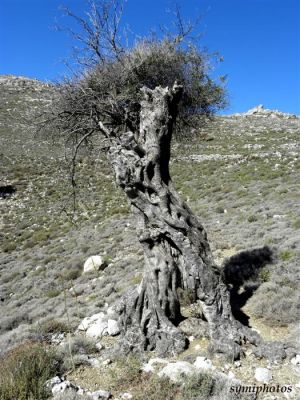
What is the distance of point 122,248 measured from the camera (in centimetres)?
1684

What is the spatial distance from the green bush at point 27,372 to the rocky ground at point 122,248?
0.43 m

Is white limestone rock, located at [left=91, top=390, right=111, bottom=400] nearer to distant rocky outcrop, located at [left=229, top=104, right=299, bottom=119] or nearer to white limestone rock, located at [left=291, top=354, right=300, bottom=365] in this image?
white limestone rock, located at [left=291, top=354, right=300, bottom=365]

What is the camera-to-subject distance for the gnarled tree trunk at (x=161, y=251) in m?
6.90

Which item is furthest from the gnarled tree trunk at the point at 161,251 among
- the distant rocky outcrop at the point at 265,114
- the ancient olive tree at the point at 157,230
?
the distant rocky outcrop at the point at 265,114

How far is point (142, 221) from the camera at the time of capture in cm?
735

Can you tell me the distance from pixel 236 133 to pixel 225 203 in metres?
32.5

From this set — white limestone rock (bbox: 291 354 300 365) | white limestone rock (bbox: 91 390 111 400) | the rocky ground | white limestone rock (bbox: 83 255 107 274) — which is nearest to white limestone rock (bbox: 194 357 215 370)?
the rocky ground

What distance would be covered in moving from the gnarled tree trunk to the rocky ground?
1.56ft

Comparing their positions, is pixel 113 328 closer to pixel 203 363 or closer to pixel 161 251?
pixel 161 251

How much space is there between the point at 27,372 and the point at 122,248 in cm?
1110

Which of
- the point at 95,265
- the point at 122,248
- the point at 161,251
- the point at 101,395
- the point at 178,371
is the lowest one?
the point at 95,265

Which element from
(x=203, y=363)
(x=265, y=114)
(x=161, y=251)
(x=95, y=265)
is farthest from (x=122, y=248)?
(x=265, y=114)

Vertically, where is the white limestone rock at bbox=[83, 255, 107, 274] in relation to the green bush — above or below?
below

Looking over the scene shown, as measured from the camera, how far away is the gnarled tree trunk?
6.90m
